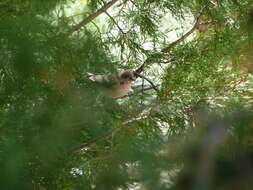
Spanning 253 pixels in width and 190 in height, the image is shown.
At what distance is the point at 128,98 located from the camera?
1.09 meters

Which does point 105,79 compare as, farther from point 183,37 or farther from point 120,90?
point 183,37

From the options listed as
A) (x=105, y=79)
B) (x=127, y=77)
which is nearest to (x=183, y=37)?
(x=127, y=77)

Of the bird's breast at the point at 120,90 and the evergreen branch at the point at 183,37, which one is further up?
the evergreen branch at the point at 183,37

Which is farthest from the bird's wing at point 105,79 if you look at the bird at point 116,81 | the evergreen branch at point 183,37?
the evergreen branch at point 183,37

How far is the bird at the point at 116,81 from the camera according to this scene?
979 mm

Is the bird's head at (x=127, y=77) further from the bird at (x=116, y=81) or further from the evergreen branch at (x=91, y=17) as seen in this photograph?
the evergreen branch at (x=91, y=17)

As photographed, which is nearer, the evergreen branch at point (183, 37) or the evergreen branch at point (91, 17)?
the evergreen branch at point (91, 17)

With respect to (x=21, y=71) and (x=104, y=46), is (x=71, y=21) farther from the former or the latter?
(x=21, y=71)

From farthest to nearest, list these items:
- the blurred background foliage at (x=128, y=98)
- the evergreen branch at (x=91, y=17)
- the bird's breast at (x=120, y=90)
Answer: the bird's breast at (x=120, y=90), the evergreen branch at (x=91, y=17), the blurred background foliage at (x=128, y=98)

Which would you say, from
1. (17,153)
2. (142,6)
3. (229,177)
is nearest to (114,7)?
(142,6)

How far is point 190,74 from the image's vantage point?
1056 millimetres

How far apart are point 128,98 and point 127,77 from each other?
0.48 feet

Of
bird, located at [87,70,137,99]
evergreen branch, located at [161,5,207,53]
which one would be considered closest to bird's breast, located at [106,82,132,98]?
bird, located at [87,70,137,99]

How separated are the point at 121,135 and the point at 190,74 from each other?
0.39 metres
